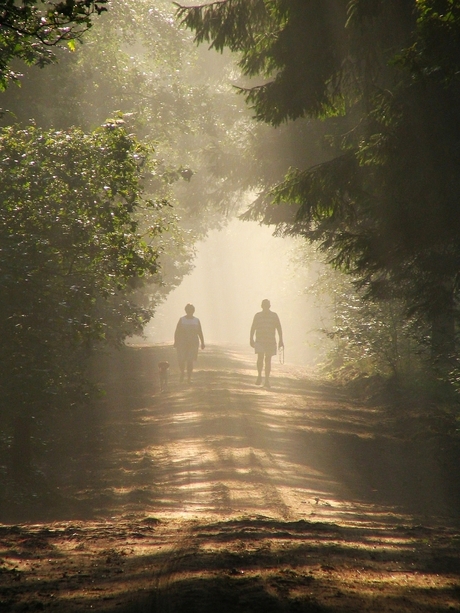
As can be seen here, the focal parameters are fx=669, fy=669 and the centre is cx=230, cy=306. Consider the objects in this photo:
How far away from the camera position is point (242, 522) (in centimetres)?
616

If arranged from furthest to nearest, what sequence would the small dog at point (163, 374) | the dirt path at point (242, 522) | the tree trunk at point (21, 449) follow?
1. the small dog at point (163, 374)
2. the tree trunk at point (21, 449)
3. the dirt path at point (242, 522)

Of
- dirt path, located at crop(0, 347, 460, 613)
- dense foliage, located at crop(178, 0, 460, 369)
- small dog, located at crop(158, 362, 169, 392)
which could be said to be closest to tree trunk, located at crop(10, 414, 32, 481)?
dirt path, located at crop(0, 347, 460, 613)

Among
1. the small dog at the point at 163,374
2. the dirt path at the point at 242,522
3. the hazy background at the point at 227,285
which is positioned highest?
the hazy background at the point at 227,285

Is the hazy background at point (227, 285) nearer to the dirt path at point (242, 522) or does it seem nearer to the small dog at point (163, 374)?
the small dog at point (163, 374)

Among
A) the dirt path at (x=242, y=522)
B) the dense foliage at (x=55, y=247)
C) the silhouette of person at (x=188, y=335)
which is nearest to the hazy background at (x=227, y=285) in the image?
the silhouette of person at (x=188, y=335)

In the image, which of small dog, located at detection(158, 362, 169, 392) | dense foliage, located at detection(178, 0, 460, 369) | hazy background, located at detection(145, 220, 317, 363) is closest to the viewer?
dense foliage, located at detection(178, 0, 460, 369)

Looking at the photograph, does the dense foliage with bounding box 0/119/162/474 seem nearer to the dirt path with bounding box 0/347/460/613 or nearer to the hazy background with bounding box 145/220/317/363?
the dirt path with bounding box 0/347/460/613

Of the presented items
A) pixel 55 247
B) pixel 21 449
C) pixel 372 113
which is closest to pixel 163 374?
pixel 21 449

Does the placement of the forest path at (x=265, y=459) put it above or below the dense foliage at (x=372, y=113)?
below

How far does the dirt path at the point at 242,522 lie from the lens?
4.05 meters

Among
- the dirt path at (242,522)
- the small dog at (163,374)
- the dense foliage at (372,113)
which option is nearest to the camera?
the dirt path at (242,522)

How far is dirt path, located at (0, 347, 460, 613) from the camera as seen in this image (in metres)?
4.05

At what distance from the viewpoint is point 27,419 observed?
9.08m

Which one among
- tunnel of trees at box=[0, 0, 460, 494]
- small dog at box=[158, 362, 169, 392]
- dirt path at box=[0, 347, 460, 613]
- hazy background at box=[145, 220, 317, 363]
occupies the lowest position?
dirt path at box=[0, 347, 460, 613]
